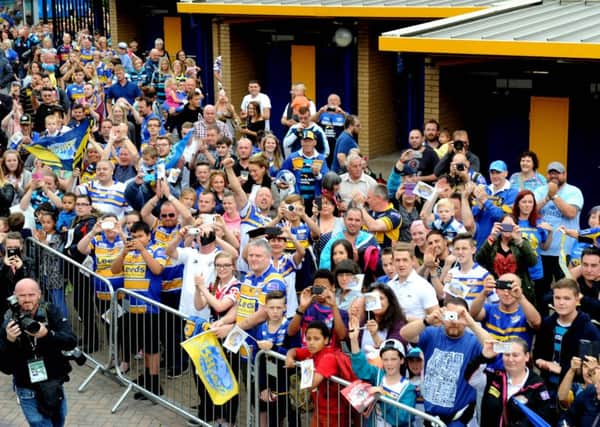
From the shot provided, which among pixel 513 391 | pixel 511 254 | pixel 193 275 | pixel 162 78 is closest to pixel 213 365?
pixel 193 275

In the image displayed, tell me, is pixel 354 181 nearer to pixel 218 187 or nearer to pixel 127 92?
pixel 218 187

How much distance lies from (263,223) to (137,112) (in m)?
7.06

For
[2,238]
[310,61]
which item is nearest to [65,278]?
[2,238]

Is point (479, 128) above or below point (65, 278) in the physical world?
above

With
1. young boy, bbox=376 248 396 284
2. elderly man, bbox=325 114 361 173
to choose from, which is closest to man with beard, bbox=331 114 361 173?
elderly man, bbox=325 114 361 173

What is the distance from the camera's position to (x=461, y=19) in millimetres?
14602

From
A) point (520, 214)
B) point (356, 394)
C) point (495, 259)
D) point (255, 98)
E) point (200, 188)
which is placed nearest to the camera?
point (356, 394)

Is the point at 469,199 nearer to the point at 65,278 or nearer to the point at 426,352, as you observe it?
the point at 426,352

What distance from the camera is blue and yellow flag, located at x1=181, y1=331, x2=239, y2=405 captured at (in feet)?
28.3

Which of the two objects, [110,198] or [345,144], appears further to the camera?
[345,144]

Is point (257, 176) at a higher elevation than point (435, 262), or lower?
higher

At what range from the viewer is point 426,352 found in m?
7.75

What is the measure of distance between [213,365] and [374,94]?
11093 mm

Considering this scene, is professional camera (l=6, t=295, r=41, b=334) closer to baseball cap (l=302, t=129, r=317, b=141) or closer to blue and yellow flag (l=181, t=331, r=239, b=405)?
blue and yellow flag (l=181, t=331, r=239, b=405)
